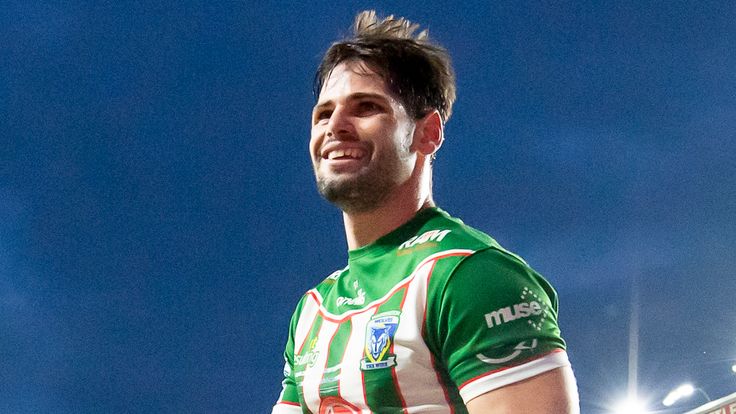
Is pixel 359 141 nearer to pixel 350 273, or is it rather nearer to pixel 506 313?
pixel 350 273

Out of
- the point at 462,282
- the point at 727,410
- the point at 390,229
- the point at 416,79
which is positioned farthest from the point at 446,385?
the point at 727,410

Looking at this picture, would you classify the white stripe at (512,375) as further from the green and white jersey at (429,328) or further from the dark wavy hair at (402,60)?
the dark wavy hair at (402,60)

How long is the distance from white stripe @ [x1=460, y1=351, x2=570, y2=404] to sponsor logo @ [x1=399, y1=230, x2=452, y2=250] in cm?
67

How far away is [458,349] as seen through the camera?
8.58 ft

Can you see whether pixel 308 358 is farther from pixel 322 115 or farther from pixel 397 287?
pixel 322 115

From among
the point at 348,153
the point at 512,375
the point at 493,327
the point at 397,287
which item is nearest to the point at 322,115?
the point at 348,153

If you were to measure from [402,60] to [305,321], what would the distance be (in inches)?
52.6

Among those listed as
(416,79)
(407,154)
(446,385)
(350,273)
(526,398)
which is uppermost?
(416,79)

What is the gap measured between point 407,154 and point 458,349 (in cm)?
111

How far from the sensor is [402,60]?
368 centimetres

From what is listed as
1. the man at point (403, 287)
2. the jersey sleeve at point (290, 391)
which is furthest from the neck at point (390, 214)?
the jersey sleeve at point (290, 391)

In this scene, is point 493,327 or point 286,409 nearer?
point 493,327

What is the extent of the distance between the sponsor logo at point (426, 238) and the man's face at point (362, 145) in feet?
0.87

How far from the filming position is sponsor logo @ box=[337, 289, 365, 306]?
10.6 ft
